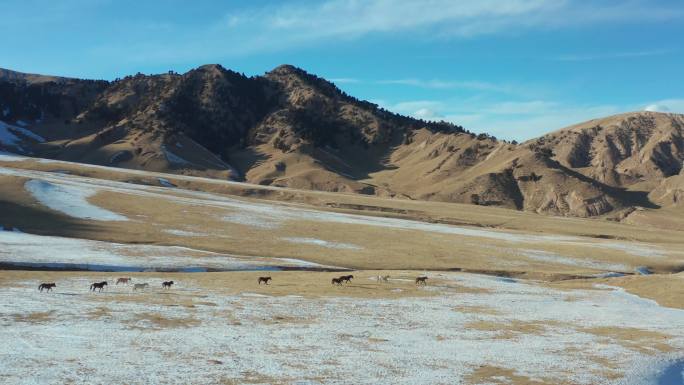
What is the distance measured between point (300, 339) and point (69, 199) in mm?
76582

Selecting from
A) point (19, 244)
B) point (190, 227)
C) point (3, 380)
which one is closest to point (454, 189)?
point (190, 227)

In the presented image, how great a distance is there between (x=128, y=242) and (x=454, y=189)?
435ft

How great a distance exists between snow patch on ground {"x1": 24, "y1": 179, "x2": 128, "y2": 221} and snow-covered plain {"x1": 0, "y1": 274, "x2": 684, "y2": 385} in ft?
139

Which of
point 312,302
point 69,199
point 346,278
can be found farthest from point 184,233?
point 312,302

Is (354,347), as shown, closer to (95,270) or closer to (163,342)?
(163,342)

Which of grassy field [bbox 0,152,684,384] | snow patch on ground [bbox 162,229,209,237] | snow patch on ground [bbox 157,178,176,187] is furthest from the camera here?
snow patch on ground [bbox 157,178,176,187]

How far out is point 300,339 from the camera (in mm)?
27750

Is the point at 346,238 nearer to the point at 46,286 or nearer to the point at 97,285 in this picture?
the point at 97,285

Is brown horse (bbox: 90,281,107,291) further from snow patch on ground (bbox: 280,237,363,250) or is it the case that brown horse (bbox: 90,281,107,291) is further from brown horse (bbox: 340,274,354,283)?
snow patch on ground (bbox: 280,237,363,250)

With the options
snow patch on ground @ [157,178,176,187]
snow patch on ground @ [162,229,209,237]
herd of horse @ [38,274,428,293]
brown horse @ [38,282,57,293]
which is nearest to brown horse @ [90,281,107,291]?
herd of horse @ [38,274,428,293]

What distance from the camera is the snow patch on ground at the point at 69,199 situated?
8275cm

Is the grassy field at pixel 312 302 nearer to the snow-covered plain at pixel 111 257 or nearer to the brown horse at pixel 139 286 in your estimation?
the snow-covered plain at pixel 111 257

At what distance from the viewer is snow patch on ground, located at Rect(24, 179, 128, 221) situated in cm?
8275

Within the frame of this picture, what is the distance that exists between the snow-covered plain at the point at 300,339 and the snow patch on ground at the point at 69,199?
1671 inches
